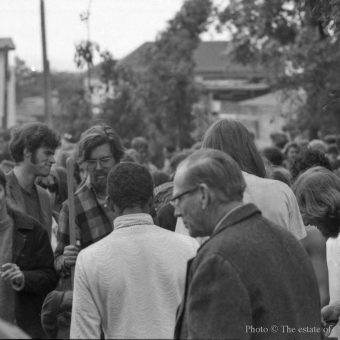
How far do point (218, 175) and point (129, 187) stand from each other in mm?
987

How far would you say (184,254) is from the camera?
16.4 feet

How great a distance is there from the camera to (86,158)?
6.87 metres

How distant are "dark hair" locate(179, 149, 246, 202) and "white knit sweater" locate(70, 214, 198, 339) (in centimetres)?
81

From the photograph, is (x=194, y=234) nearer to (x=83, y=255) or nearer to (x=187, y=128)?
(x=83, y=255)

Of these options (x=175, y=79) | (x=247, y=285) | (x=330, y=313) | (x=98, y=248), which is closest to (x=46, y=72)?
(x=175, y=79)

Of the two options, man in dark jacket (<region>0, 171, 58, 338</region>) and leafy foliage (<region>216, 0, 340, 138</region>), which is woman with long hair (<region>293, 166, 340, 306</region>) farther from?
leafy foliage (<region>216, 0, 340, 138</region>)

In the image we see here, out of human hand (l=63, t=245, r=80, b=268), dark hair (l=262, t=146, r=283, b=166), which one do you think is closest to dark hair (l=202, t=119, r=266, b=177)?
human hand (l=63, t=245, r=80, b=268)

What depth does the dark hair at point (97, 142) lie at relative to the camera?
6.88 metres

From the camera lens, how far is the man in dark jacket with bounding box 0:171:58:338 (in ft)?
20.5

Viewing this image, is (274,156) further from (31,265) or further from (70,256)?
(70,256)

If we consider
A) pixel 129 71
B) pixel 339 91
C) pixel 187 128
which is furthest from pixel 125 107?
pixel 339 91

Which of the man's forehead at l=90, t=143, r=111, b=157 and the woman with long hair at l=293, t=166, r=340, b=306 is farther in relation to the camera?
the man's forehead at l=90, t=143, r=111, b=157

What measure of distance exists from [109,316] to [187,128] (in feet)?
76.0

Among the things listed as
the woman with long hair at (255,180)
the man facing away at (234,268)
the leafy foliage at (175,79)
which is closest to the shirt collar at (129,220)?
the woman with long hair at (255,180)
